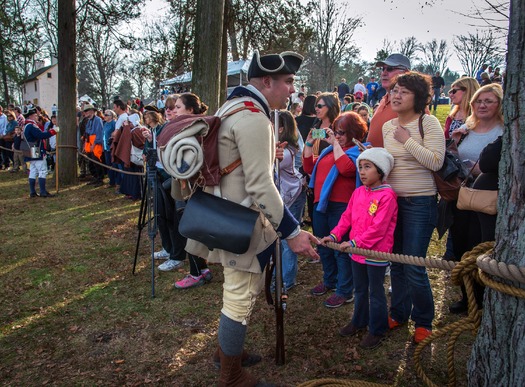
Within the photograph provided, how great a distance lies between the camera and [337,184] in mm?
3895

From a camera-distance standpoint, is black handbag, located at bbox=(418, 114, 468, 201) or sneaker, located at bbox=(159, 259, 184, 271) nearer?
black handbag, located at bbox=(418, 114, 468, 201)

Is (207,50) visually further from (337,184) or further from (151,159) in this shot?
(337,184)

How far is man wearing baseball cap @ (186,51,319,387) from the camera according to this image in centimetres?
234

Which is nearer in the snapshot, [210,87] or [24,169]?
[210,87]

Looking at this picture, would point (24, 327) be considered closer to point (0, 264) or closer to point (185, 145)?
point (0, 264)

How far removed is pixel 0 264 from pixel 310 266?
Answer: 13.6 feet

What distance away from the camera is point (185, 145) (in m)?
2.28

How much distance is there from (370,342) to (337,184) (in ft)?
4.73

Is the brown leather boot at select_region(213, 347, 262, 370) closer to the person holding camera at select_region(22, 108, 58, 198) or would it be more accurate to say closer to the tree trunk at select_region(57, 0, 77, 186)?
the person holding camera at select_region(22, 108, 58, 198)

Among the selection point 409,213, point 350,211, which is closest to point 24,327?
point 350,211

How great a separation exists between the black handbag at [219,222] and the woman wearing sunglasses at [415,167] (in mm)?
1317

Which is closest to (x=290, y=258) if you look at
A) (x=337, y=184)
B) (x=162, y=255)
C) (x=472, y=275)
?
(x=337, y=184)

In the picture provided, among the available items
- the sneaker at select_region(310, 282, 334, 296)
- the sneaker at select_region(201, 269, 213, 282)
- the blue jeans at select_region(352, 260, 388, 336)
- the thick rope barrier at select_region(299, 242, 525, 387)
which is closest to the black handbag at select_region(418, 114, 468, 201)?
the blue jeans at select_region(352, 260, 388, 336)

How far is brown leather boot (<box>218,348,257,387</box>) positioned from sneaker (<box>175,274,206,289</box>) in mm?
1939
